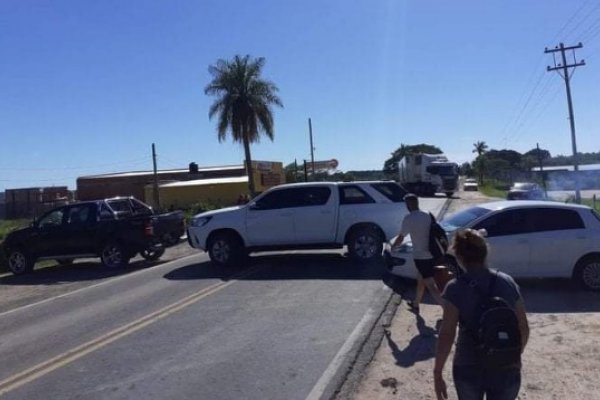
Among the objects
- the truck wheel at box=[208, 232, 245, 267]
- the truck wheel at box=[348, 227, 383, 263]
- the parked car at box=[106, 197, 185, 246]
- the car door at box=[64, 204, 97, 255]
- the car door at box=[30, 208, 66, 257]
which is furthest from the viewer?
the parked car at box=[106, 197, 185, 246]

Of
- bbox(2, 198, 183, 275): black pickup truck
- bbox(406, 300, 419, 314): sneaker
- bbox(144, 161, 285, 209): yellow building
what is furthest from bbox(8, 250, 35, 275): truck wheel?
bbox(144, 161, 285, 209): yellow building

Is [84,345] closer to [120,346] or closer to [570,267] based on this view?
[120,346]

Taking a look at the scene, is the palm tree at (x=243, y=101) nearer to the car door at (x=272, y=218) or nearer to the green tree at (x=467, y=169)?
the car door at (x=272, y=218)

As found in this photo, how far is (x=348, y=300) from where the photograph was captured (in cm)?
1052

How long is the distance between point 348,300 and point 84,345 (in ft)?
13.7

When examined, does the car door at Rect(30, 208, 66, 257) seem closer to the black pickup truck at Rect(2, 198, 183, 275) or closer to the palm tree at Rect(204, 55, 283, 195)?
the black pickup truck at Rect(2, 198, 183, 275)

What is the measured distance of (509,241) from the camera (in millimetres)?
10758

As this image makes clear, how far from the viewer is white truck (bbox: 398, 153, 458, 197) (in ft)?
178

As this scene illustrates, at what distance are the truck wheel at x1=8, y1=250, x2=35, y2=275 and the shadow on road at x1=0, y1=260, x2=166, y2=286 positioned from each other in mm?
198

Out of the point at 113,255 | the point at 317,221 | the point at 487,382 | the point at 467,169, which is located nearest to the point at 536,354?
the point at 487,382

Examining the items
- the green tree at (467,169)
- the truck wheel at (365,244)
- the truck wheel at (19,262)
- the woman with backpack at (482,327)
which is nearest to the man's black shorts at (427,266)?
the woman with backpack at (482,327)

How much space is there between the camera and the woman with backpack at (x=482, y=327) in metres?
3.58

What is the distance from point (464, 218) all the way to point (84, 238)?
1020cm

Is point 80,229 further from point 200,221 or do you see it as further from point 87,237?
point 200,221
